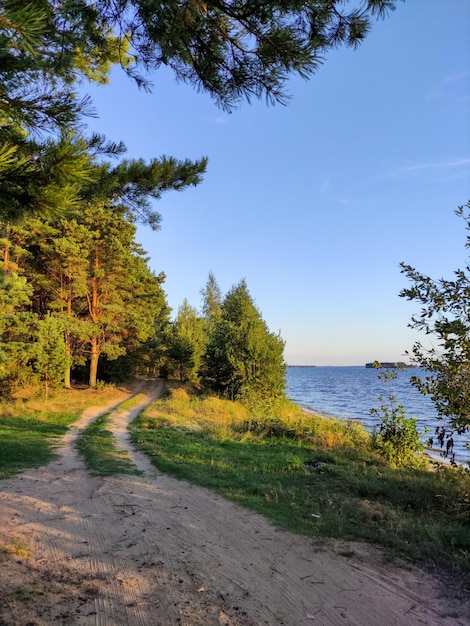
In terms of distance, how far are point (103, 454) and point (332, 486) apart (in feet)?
18.4

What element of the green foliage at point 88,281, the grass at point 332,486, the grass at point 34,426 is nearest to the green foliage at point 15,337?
the grass at point 34,426

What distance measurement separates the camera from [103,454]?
9.57 meters

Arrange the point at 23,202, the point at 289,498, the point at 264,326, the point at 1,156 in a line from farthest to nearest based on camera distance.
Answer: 1. the point at 264,326
2. the point at 289,498
3. the point at 23,202
4. the point at 1,156

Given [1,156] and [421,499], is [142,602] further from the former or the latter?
[421,499]

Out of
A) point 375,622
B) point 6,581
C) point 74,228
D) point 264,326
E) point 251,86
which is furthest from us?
point 264,326

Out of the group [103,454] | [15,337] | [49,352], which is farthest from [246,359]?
[103,454]

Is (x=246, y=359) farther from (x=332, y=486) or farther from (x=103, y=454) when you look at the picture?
(x=332, y=486)

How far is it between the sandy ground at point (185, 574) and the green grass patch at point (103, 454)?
2073 millimetres

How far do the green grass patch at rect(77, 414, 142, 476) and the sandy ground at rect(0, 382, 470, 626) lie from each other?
2073 millimetres

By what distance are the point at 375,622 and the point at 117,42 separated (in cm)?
679

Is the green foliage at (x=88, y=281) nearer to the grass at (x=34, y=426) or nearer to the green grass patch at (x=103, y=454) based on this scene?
the grass at (x=34, y=426)

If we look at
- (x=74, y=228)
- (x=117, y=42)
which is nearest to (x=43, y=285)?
(x=74, y=228)

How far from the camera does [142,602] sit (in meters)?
3.31

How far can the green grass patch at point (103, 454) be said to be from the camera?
8023mm
